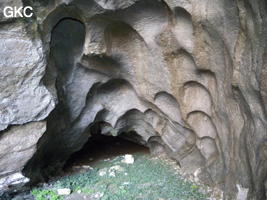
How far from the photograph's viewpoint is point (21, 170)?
3932 millimetres

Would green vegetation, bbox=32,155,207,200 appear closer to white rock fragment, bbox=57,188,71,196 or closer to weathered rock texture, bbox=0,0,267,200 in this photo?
white rock fragment, bbox=57,188,71,196

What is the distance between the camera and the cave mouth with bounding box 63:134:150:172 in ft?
17.1

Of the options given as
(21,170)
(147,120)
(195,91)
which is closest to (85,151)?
(147,120)

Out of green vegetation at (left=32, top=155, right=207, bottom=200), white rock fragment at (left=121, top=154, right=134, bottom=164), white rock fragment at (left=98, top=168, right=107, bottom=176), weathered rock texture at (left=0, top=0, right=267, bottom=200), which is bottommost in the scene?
white rock fragment at (left=121, top=154, right=134, bottom=164)

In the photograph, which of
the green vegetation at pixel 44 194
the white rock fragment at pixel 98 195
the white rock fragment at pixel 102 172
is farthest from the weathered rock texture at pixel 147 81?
the white rock fragment at pixel 98 195

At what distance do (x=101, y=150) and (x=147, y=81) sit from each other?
2.11m

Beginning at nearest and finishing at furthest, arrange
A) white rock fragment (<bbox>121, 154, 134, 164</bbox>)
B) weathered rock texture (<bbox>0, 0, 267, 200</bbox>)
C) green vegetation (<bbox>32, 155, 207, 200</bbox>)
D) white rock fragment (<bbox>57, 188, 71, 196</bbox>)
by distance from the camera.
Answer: weathered rock texture (<bbox>0, 0, 267, 200</bbox>) → green vegetation (<bbox>32, 155, 207, 200</bbox>) → white rock fragment (<bbox>57, 188, 71, 196</bbox>) → white rock fragment (<bbox>121, 154, 134, 164</bbox>)

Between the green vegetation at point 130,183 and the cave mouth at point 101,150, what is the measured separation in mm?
387

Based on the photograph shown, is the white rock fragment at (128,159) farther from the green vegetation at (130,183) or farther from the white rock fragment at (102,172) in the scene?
the white rock fragment at (102,172)

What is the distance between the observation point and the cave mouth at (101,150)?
520cm

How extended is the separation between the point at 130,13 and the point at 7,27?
4.45ft

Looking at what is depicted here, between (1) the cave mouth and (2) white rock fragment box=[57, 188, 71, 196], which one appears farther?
(1) the cave mouth

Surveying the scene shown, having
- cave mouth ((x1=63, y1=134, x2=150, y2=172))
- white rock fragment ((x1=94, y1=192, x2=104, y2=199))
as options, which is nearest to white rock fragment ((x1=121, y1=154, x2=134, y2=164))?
cave mouth ((x1=63, y1=134, x2=150, y2=172))

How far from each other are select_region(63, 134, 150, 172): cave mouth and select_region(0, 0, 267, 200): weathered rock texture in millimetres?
399
